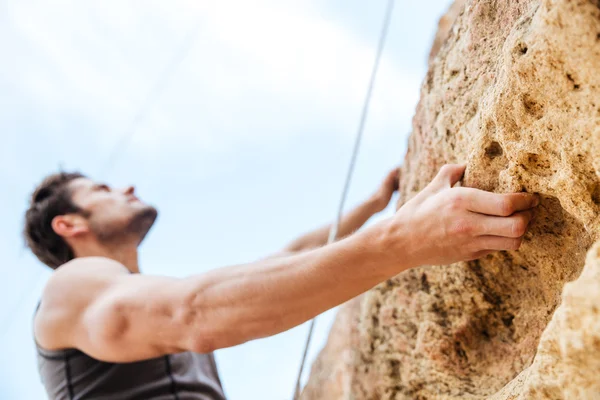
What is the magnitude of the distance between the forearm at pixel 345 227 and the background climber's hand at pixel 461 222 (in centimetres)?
66

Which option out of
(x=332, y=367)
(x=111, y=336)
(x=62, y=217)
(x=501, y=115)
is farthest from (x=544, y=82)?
(x=62, y=217)

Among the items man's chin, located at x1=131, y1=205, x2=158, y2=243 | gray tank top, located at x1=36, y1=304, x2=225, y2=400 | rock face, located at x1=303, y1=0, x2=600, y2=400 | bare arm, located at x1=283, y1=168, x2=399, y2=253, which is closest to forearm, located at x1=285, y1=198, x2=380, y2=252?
bare arm, located at x1=283, y1=168, x2=399, y2=253

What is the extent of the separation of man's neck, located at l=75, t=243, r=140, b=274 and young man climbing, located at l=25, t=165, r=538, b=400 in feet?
0.91

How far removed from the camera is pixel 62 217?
1.39m

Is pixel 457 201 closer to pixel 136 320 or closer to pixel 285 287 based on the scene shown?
pixel 285 287

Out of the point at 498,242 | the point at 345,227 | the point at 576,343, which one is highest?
the point at 345,227

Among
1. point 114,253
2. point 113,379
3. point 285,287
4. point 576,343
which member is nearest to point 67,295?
point 113,379

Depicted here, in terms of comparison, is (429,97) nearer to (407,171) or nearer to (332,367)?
(407,171)

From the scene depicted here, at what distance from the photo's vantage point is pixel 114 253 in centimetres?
133

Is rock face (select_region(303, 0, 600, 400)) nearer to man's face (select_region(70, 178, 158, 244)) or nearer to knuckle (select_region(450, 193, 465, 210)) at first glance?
knuckle (select_region(450, 193, 465, 210))

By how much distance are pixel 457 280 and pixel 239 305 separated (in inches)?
14.6

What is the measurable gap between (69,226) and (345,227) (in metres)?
0.74

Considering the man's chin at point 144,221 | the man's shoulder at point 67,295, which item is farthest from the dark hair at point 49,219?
the man's shoulder at point 67,295

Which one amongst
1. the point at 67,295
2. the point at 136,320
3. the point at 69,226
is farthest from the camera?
the point at 69,226
